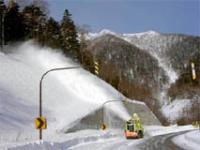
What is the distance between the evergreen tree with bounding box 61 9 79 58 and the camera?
103 metres

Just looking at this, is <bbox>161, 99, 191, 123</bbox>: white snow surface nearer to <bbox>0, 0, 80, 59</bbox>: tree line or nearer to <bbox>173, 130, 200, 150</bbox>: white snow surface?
<bbox>0, 0, 80, 59</bbox>: tree line

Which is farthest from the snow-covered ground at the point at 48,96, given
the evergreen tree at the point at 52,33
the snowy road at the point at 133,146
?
the snowy road at the point at 133,146

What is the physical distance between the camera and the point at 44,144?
2730 cm

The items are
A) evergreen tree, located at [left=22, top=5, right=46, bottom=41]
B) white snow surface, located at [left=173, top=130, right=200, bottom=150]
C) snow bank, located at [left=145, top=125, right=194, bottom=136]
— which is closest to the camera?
white snow surface, located at [left=173, top=130, right=200, bottom=150]

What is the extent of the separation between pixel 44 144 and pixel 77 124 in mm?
39145

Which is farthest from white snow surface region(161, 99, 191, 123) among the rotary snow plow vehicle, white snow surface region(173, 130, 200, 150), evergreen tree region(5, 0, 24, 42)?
white snow surface region(173, 130, 200, 150)

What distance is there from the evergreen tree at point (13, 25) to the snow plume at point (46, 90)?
274cm

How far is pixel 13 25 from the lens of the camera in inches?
3681

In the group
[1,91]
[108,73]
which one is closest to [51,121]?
[1,91]

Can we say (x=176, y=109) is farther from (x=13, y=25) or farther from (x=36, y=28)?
(x=13, y=25)

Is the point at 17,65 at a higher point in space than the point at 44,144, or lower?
higher

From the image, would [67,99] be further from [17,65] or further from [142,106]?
[142,106]

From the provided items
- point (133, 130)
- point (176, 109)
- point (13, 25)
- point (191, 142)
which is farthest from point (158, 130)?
point (176, 109)

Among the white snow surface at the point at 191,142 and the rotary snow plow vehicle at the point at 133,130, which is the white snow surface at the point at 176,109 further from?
the white snow surface at the point at 191,142
